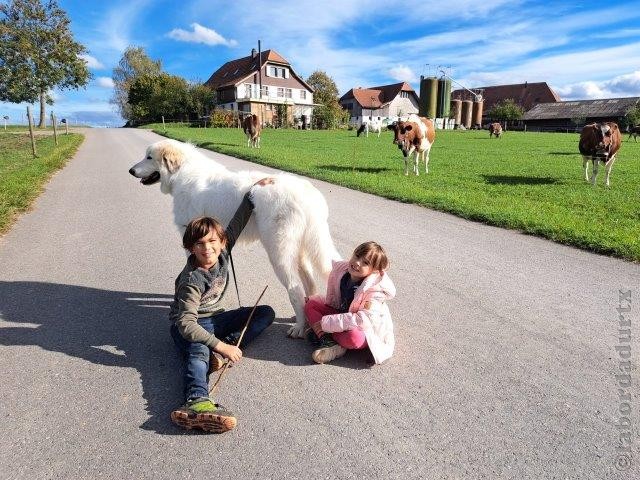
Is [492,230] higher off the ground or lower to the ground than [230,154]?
lower

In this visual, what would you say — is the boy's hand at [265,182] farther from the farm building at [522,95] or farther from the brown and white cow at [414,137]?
the farm building at [522,95]

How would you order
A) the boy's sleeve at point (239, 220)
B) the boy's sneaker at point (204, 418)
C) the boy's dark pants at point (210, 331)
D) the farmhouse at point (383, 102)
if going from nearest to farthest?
1. the boy's sneaker at point (204, 418)
2. the boy's dark pants at point (210, 331)
3. the boy's sleeve at point (239, 220)
4. the farmhouse at point (383, 102)

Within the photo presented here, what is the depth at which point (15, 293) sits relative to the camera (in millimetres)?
4863

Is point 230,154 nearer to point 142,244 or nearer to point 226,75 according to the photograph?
point 142,244

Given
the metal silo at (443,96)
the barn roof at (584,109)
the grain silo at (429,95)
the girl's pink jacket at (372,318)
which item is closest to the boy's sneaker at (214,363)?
the girl's pink jacket at (372,318)

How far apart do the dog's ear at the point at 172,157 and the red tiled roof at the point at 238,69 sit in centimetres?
6736

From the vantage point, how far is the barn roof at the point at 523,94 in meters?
85.9

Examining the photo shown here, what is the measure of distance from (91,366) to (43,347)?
2.17ft

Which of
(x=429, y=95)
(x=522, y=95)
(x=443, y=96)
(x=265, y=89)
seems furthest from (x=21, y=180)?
(x=522, y=95)

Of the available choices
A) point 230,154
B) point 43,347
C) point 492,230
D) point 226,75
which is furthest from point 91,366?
point 226,75

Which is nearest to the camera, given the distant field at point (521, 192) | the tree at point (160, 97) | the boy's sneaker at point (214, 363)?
the boy's sneaker at point (214, 363)

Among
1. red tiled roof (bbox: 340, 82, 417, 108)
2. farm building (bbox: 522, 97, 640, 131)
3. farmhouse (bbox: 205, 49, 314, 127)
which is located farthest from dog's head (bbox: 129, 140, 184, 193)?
red tiled roof (bbox: 340, 82, 417, 108)

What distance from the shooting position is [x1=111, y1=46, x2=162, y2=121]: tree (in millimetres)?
79375

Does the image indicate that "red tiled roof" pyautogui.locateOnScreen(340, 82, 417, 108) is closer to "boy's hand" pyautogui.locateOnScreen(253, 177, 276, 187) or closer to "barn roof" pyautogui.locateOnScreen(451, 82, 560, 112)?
"barn roof" pyautogui.locateOnScreen(451, 82, 560, 112)
